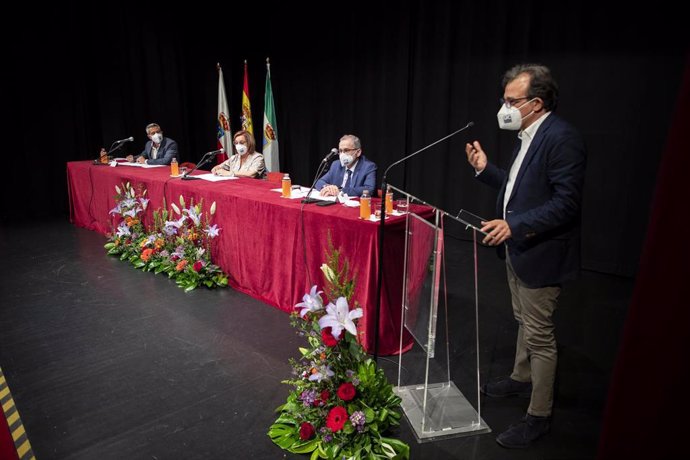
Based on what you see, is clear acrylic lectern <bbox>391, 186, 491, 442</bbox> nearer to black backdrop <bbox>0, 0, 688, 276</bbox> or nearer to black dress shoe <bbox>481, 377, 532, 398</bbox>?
black dress shoe <bbox>481, 377, 532, 398</bbox>

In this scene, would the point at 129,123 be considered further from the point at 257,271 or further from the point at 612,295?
the point at 612,295

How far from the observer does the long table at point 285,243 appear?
247 centimetres

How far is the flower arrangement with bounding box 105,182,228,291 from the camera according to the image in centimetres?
359

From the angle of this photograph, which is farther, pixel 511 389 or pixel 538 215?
pixel 511 389

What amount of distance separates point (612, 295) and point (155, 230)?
3.97 m

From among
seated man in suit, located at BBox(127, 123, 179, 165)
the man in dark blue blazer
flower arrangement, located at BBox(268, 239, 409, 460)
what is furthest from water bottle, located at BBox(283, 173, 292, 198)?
seated man in suit, located at BBox(127, 123, 179, 165)

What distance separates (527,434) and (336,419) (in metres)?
0.80

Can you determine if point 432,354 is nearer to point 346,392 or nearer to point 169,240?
point 346,392

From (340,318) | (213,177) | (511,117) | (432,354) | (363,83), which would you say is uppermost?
(363,83)

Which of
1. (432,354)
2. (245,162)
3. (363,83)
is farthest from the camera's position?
(363,83)

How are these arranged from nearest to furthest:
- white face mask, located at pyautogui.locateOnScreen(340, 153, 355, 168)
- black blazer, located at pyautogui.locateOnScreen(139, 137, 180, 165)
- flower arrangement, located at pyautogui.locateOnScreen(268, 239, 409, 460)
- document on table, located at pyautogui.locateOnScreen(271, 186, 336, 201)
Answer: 1. flower arrangement, located at pyautogui.locateOnScreen(268, 239, 409, 460)
2. document on table, located at pyautogui.locateOnScreen(271, 186, 336, 201)
3. white face mask, located at pyautogui.locateOnScreen(340, 153, 355, 168)
4. black blazer, located at pyautogui.locateOnScreen(139, 137, 180, 165)

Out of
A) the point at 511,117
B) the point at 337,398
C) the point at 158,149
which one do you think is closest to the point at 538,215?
the point at 511,117

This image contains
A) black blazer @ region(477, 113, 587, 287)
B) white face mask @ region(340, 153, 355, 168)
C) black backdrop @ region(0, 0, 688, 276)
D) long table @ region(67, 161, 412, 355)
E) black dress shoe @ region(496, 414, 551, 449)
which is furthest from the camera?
black backdrop @ region(0, 0, 688, 276)

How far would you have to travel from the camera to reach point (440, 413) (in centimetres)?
199
